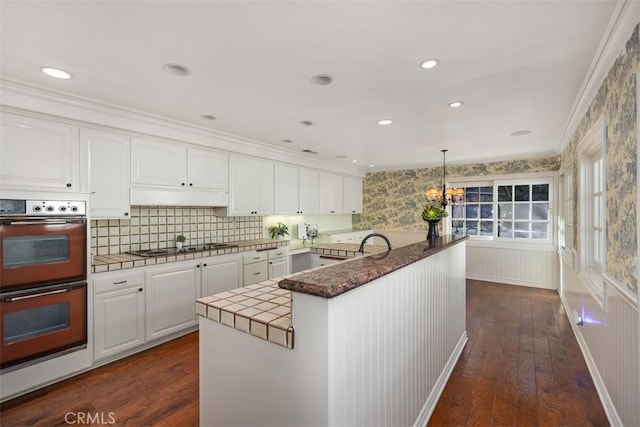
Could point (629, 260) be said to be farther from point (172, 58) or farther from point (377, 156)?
point (377, 156)

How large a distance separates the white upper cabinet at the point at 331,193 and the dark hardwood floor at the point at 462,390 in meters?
3.28

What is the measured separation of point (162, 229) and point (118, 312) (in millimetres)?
1121

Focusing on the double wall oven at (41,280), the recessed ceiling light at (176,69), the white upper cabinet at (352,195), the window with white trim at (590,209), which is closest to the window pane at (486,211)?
the white upper cabinet at (352,195)

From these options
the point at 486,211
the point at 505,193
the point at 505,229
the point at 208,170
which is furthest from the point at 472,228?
the point at 208,170

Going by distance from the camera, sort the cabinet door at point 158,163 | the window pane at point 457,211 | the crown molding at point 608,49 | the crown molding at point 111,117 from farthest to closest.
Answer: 1. the window pane at point 457,211
2. the cabinet door at point 158,163
3. the crown molding at point 111,117
4. the crown molding at point 608,49

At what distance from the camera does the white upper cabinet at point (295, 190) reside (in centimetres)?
472

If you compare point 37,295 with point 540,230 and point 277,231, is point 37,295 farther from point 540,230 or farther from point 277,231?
point 540,230

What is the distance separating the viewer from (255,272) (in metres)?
3.99

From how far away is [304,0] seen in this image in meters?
1.37

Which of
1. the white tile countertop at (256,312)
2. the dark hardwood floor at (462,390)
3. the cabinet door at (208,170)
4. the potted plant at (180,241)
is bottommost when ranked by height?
the dark hardwood floor at (462,390)

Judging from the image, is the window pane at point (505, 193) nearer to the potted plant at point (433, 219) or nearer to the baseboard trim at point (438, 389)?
the potted plant at point (433, 219)

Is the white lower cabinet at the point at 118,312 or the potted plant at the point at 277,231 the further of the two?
the potted plant at the point at 277,231

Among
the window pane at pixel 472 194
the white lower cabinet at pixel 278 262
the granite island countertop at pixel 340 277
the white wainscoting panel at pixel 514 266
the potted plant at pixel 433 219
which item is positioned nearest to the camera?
the granite island countertop at pixel 340 277

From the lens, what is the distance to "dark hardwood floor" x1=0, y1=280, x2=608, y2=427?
199 centimetres
